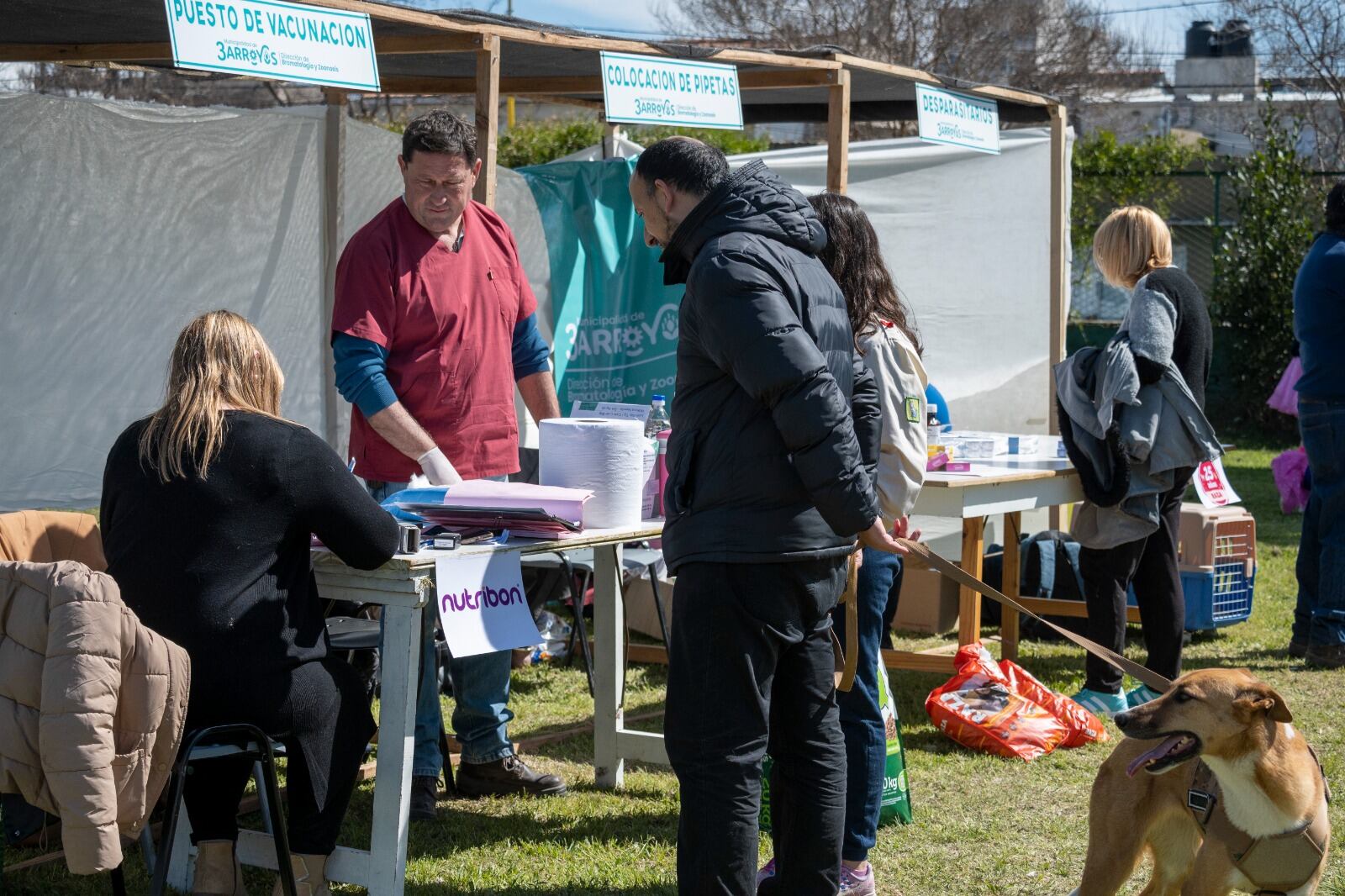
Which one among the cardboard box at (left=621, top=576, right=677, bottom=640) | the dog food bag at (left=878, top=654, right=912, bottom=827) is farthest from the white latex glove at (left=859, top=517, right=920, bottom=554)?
the cardboard box at (left=621, top=576, right=677, bottom=640)

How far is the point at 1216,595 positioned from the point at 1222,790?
3.39m

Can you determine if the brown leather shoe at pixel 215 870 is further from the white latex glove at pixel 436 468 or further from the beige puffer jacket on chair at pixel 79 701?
the white latex glove at pixel 436 468

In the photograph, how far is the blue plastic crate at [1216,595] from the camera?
6.06 metres

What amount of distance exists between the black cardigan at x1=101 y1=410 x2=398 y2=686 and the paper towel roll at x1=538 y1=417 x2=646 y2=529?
69 centimetres

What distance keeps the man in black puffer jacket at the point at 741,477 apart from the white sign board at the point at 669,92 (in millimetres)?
2090

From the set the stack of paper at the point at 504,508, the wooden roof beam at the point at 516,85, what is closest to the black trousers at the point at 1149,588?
the stack of paper at the point at 504,508

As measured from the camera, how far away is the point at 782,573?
2670 mm

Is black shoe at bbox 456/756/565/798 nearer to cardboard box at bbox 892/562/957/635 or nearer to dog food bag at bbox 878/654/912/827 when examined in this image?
dog food bag at bbox 878/654/912/827

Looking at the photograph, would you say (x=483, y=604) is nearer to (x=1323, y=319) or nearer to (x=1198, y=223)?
(x=1323, y=319)

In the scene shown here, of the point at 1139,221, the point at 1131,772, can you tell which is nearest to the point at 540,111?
the point at 1139,221

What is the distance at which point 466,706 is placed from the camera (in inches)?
159

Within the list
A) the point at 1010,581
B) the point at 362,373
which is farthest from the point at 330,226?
the point at 1010,581

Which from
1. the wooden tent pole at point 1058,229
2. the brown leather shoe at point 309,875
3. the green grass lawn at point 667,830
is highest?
the wooden tent pole at point 1058,229

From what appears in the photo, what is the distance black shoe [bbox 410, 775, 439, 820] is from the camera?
3.86 metres
